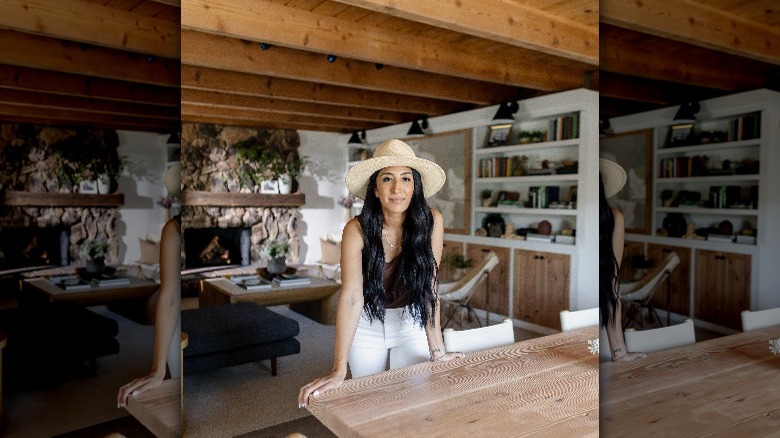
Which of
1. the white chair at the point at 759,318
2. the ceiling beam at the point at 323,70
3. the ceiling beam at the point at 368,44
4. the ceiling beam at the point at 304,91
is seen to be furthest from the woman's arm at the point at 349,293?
the white chair at the point at 759,318

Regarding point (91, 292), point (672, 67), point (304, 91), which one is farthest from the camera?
point (672, 67)

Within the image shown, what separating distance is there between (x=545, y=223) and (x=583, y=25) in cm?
97

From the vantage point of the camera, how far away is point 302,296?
210 centimetres

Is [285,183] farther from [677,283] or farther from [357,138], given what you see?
[677,283]

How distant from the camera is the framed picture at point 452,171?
2203 millimetres

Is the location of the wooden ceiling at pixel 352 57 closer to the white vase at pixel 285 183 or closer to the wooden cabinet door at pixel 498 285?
the white vase at pixel 285 183

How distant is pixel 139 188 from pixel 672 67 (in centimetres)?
233

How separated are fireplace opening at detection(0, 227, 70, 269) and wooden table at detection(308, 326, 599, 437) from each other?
3.10 feet

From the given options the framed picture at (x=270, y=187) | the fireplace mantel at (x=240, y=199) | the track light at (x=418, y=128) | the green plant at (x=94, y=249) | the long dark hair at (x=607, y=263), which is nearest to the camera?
the green plant at (x=94, y=249)

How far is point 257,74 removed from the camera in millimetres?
2068

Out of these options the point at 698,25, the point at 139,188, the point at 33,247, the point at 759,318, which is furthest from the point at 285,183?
the point at 759,318

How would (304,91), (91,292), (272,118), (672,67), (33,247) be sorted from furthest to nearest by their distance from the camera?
(672,67) < (304,91) < (272,118) < (91,292) < (33,247)

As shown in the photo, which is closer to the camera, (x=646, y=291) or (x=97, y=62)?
(x=97, y=62)

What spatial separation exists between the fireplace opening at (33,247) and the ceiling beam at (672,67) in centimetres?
221
